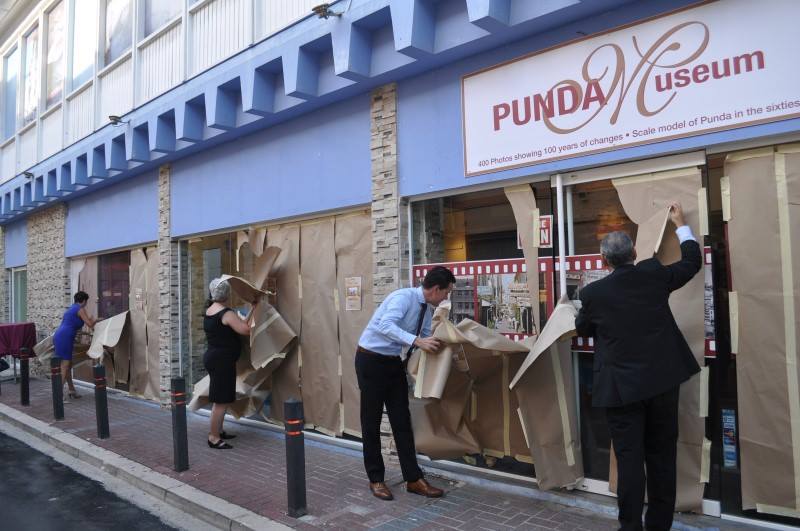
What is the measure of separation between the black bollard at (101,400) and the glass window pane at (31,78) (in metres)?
9.99

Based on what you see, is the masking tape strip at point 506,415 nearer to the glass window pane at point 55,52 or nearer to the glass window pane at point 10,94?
the glass window pane at point 55,52

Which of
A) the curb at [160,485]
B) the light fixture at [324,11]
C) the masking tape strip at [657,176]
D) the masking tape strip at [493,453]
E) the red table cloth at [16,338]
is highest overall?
the light fixture at [324,11]

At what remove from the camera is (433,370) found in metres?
4.85

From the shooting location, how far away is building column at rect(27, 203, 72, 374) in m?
13.3

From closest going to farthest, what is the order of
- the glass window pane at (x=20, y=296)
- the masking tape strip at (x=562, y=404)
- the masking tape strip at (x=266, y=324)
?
the masking tape strip at (x=562, y=404) → the masking tape strip at (x=266, y=324) → the glass window pane at (x=20, y=296)

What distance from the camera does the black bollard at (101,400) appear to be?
7.34 m

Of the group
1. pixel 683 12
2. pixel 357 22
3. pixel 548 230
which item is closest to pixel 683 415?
pixel 548 230

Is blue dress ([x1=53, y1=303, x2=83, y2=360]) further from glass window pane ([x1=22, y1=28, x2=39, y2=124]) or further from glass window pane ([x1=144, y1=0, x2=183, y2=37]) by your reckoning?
glass window pane ([x1=22, y1=28, x2=39, y2=124])

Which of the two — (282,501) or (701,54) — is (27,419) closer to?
(282,501)

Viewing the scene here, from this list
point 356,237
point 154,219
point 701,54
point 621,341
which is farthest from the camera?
point 154,219

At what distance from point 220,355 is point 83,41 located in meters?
8.91

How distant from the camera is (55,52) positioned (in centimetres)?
1347

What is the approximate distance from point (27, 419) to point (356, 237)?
625cm

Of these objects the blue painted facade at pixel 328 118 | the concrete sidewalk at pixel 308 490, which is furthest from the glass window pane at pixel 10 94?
the concrete sidewalk at pixel 308 490
